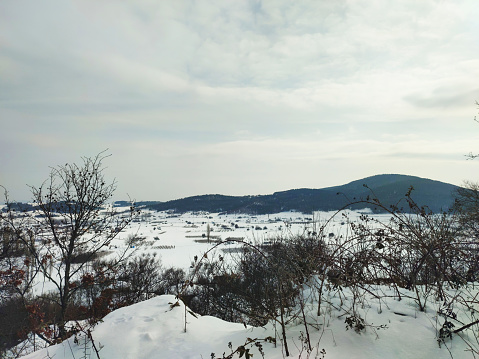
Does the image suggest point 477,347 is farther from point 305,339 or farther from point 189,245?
point 189,245

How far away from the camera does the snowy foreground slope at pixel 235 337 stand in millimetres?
2443

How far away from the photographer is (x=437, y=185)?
149500mm

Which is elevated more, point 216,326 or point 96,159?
point 96,159

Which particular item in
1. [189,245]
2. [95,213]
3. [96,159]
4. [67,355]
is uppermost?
[96,159]

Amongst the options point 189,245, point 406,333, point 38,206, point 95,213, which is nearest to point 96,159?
point 95,213

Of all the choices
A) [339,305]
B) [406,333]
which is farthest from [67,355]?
[406,333]

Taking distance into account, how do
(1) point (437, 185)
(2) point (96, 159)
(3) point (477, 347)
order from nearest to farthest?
(3) point (477, 347), (2) point (96, 159), (1) point (437, 185)

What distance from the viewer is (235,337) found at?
3.36 m

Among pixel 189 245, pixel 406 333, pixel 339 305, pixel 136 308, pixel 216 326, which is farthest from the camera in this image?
pixel 189 245

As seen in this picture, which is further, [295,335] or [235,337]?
[235,337]

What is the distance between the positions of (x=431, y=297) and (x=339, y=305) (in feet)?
3.91

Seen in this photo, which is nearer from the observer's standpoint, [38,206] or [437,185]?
[38,206]

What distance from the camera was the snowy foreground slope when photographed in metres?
2.44

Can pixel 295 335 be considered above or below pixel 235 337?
above
